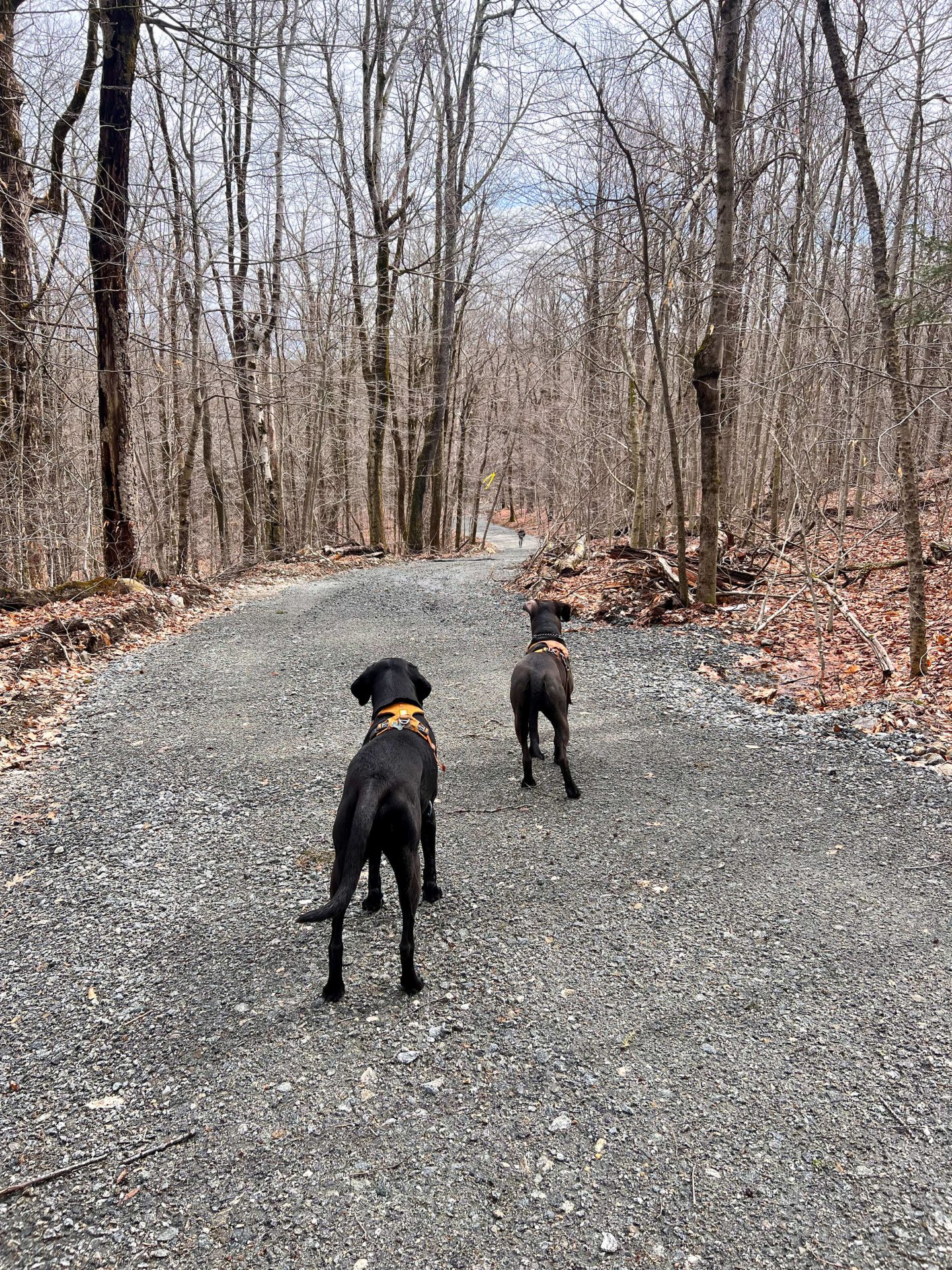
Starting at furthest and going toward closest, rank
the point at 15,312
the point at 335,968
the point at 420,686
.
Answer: the point at 15,312, the point at 420,686, the point at 335,968

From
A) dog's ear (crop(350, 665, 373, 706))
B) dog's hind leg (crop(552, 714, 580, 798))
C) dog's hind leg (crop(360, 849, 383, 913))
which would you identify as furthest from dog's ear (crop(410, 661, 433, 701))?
dog's hind leg (crop(552, 714, 580, 798))

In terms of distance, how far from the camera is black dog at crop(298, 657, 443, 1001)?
2.71 metres

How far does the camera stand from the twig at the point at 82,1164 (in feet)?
7.11

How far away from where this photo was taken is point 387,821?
2848 millimetres

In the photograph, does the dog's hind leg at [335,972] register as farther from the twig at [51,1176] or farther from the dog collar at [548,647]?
the dog collar at [548,647]

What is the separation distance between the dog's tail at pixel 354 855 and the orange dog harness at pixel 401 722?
22.4 inches

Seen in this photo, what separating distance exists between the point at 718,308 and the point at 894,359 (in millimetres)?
3541

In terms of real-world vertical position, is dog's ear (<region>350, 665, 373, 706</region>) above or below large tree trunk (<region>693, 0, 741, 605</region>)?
below

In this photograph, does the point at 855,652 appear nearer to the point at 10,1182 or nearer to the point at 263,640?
the point at 263,640

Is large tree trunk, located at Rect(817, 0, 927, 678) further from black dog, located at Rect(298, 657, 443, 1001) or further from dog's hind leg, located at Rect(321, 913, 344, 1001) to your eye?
dog's hind leg, located at Rect(321, 913, 344, 1001)

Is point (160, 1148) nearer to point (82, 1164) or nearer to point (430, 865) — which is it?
point (82, 1164)

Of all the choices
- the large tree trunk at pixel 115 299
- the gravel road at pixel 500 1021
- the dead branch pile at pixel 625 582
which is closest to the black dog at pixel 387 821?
the gravel road at pixel 500 1021

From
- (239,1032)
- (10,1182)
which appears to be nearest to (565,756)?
(239,1032)

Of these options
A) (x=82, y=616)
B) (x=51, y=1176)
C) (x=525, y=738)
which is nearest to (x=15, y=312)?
(x=82, y=616)
